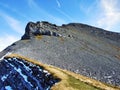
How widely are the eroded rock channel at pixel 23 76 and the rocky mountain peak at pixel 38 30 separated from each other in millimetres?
45058

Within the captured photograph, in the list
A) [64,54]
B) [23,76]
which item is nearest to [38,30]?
[64,54]

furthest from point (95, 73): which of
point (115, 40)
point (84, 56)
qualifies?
point (115, 40)

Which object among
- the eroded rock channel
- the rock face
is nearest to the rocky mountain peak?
the rock face

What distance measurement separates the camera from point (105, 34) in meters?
158

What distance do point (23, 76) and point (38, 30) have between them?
62.5 metres

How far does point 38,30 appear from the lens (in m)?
119

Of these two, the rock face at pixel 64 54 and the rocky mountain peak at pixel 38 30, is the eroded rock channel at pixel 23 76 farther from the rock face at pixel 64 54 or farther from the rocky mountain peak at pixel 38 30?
the rocky mountain peak at pixel 38 30

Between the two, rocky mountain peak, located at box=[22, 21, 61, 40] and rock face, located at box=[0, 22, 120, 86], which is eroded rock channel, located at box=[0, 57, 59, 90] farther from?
rocky mountain peak, located at box=[22, 21, 61, 40]

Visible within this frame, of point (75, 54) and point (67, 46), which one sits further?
point (67, 46)

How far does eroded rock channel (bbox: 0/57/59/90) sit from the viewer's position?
4832 centimetres

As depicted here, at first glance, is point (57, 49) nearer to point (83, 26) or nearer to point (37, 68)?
point (37, 68)

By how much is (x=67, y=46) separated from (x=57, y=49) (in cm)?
786

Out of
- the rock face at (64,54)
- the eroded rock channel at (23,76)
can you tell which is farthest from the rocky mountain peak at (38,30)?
the eroded rock channel at (23,76)

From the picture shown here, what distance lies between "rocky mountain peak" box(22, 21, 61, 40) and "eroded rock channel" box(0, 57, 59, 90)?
45058 millimetres
